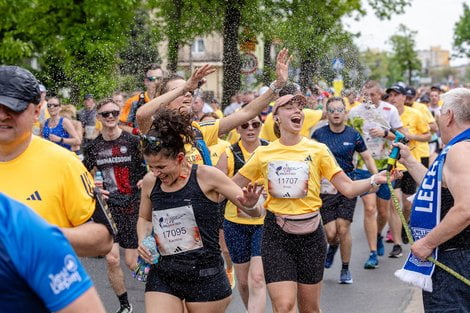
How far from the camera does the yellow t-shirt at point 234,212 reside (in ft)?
22.2

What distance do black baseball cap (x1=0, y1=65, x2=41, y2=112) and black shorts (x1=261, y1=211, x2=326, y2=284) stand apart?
121 inches

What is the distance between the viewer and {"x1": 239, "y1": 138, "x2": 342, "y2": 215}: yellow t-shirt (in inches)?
229

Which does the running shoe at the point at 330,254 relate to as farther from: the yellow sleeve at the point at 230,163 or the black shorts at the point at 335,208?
the yellow sleeve at the point at 230,163

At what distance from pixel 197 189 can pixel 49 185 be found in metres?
1.59

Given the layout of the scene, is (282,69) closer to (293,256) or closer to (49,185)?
(293,256)

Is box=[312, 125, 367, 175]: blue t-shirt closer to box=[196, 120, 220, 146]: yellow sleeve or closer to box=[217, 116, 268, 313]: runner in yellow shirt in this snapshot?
box=[217, 116, 268, 313]: runner in yellow shirt

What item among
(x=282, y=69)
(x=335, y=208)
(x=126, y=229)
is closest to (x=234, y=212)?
(x=126, y=229)

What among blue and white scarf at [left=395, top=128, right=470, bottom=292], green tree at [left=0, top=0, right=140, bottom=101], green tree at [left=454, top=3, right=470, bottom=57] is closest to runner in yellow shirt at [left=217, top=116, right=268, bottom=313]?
blue and white scarf at [left=395, top=128, right=470, bottom=292]

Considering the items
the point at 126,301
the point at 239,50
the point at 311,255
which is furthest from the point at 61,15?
the point at 311,255

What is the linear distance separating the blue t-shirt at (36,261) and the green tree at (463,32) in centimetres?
6162

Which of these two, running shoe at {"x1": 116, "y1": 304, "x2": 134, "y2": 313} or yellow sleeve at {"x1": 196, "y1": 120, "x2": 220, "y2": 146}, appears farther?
running shoe at {"x1": 116, "y1": 304, "x2": 134, "y2": 313}

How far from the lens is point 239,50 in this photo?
15422mm

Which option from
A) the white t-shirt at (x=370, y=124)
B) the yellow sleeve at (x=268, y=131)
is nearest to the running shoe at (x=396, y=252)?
the white t-shirt at (x=370, y=124)

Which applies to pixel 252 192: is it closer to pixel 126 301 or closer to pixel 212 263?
pixel 212 263
